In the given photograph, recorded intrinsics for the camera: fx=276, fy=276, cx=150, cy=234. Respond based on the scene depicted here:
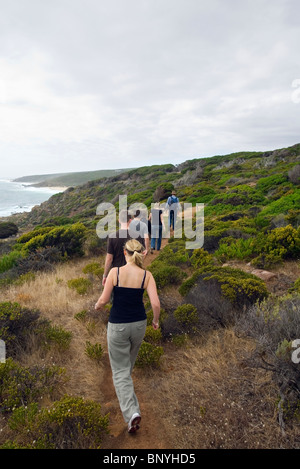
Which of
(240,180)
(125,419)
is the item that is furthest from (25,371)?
(240,180)

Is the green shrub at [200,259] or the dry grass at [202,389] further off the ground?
the green shrub at [200,259]

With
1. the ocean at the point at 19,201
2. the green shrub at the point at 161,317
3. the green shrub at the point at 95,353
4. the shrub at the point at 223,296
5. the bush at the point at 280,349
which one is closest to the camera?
the bush at the point at 280,349

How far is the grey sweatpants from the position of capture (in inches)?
123

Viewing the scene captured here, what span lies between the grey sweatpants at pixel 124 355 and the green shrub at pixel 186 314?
1.79 meters

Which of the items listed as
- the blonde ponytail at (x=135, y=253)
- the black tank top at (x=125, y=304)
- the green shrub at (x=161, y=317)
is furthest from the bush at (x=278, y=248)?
the black tank top at (x=125, y=304)

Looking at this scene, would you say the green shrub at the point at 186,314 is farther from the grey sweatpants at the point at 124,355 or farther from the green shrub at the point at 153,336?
the grey sweatpants at the point at 124,355

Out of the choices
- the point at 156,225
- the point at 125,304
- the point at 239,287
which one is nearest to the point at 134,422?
the point at 125,304

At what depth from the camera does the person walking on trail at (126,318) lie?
124 inches

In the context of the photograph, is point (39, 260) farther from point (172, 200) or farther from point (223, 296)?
point (223, 296)

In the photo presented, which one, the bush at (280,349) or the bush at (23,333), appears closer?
the bush at (280,349)

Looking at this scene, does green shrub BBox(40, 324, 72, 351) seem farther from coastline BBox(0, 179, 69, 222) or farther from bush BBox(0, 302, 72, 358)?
coastline BBox(0, 179, 69, 222)

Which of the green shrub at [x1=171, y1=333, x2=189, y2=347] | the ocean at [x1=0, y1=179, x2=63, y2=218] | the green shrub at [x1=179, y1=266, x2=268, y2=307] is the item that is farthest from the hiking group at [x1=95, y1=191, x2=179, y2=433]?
the ocean at [x1=0, y1=179, x2=63, y2=218]
